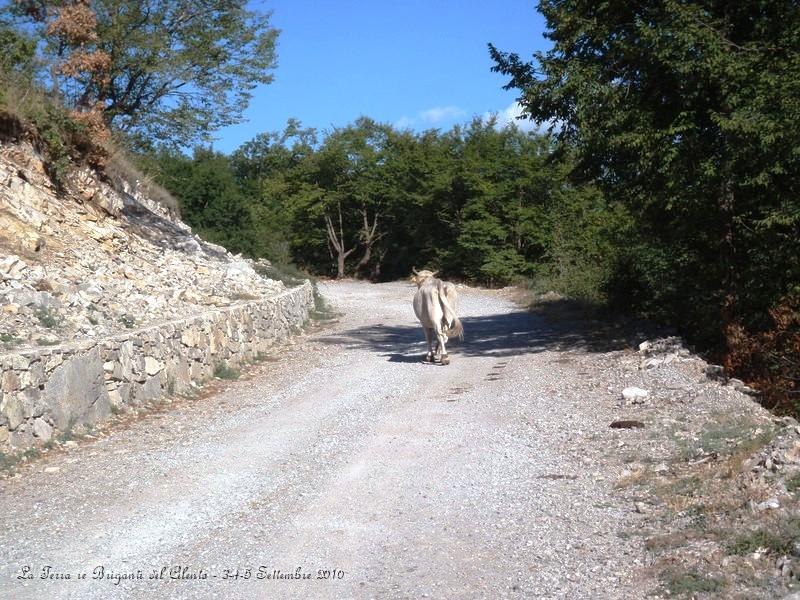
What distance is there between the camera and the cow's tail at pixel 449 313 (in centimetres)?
1644

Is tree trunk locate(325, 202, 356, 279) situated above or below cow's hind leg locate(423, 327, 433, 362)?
above

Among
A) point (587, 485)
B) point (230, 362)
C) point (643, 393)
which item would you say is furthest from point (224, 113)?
point (587, 485)

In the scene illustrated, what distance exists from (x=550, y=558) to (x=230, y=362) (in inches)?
430

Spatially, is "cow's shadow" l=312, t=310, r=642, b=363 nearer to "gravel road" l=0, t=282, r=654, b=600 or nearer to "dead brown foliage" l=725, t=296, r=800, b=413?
"dead brown foliage" l=725, t=296, r=800, b=413

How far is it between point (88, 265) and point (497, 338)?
918 cm

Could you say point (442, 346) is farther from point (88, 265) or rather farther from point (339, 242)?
point (339, 242)

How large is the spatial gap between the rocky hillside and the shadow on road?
2.90 meters

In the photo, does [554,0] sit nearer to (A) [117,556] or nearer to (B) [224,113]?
(B) [224,113]

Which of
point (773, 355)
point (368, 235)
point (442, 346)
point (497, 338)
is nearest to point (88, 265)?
point (442, 346)

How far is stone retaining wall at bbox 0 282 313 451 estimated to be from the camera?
9.87m

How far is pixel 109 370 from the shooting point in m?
11.9

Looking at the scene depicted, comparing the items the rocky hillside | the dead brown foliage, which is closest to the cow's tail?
the rocky hillside

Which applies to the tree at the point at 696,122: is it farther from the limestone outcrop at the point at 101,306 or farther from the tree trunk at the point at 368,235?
the tree trunk at the point at 368,235

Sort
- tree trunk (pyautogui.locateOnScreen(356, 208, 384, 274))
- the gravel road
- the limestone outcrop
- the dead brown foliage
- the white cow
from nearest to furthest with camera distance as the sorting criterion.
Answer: the gravel road → the limestone outcrop → the dead brown foliage → the white cow → tree trunk (pyautogui.locateOnScreen(356, 208, 384, 274))
